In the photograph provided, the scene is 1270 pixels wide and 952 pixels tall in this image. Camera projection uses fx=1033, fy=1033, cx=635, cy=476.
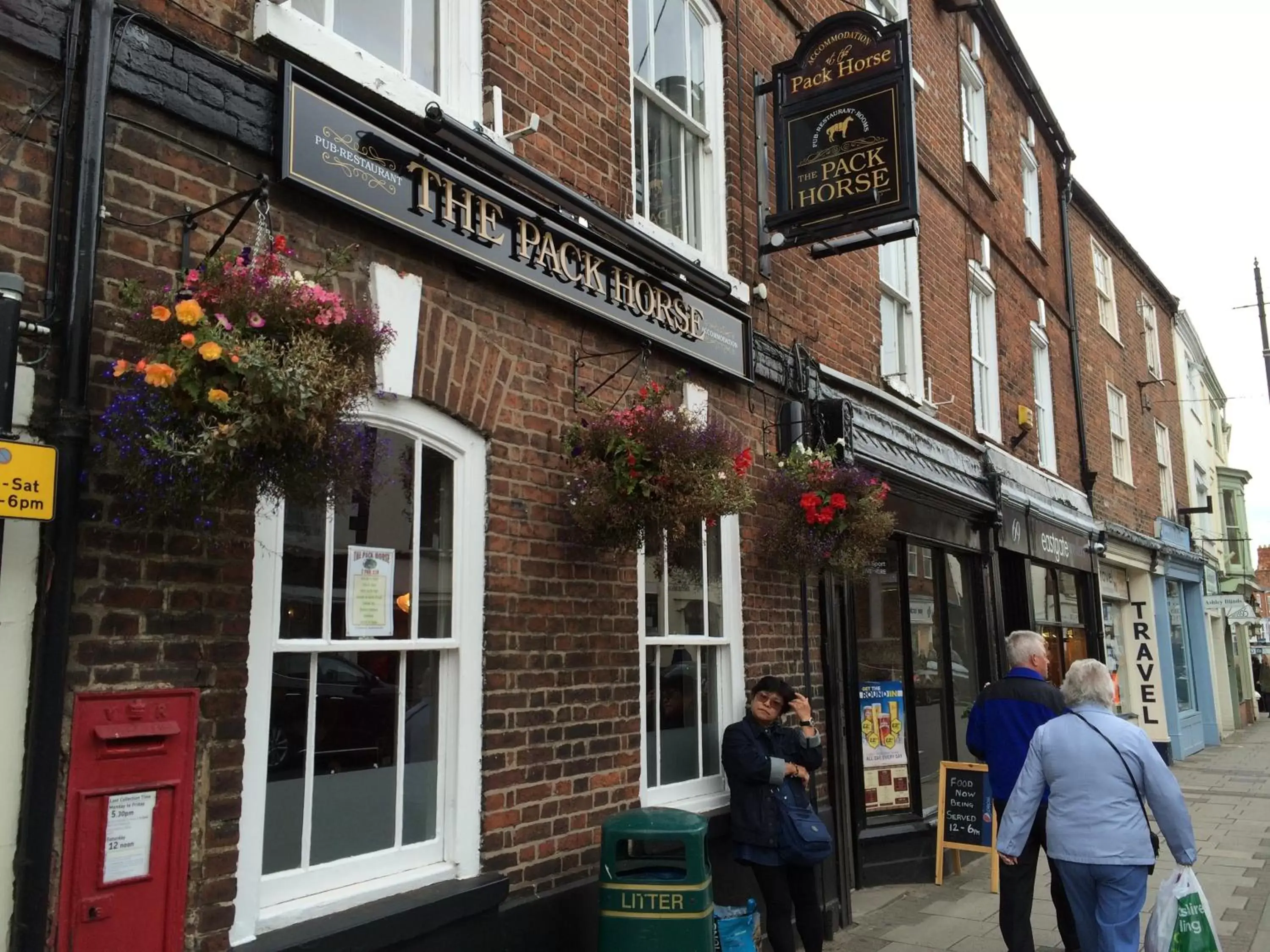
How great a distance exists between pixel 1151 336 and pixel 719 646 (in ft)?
58.0

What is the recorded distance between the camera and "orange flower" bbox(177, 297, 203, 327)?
9.51ft

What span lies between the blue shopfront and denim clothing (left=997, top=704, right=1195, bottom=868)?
13760 millimetres

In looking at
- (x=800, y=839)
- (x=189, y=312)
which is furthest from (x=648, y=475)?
(x=189, y=312)

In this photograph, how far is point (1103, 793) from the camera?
4457 mm

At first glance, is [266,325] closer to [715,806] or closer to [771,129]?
[715,806]

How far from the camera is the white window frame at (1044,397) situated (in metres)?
13.5

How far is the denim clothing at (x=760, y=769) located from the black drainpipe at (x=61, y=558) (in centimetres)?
330

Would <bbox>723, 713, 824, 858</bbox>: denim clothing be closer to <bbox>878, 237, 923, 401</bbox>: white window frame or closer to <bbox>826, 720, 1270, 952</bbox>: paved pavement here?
<bbox>826, 720, 1270, 952</bbox>: paved pavement

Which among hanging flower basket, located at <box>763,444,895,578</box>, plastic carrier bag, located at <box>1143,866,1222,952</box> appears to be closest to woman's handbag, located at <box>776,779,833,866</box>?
plastic carrier bag, located at <box>1143,866,1222,952</box>

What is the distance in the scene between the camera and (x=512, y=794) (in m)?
4.51

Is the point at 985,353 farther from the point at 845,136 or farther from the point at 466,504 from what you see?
the point at 466,504

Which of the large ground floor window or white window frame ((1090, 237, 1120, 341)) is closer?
the large ground floor window

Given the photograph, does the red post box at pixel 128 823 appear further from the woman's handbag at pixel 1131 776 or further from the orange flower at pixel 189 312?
the woman's handbag at pixel 1131 776

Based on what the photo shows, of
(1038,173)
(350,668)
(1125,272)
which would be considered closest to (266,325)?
(350,668)
